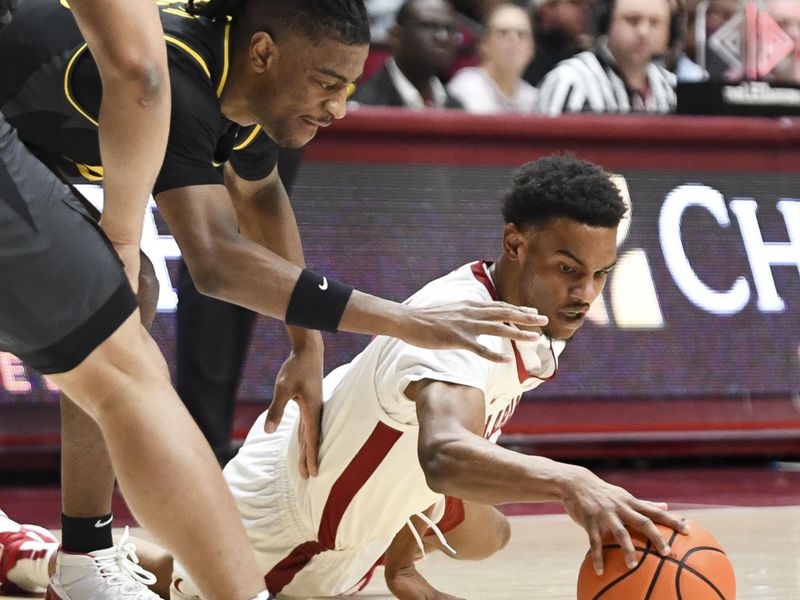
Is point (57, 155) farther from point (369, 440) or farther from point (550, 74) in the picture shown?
point (550, 74)

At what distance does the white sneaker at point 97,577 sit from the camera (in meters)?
2.99

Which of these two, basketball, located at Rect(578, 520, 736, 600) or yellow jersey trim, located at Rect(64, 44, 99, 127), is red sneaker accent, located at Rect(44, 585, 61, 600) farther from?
basketball, located at Rect(578, 520, 736, 600)

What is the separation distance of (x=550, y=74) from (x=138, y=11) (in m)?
5.69

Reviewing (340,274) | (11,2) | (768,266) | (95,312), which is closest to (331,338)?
(340,274)

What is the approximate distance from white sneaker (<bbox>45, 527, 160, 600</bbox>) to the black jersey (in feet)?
2.78

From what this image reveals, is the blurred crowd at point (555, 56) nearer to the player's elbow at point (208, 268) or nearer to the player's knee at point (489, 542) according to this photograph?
the player's knee at point (489, 542)

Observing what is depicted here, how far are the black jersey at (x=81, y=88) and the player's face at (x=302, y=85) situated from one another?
116 mm

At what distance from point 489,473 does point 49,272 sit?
1.03 meters

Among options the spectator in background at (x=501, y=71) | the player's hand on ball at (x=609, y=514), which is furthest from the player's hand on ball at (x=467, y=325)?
the spectator in background at (x=501, y=71)

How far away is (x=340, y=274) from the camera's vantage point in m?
6.08

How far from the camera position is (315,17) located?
3154 millimetres

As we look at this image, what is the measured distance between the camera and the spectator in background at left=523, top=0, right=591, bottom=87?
8.64 metres

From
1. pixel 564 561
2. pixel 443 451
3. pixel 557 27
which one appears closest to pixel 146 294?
pixel 443 451

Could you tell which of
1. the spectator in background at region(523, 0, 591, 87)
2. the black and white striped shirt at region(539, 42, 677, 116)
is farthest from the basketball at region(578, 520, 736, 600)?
the spectator in background at region(523, 0, 591, 87)
